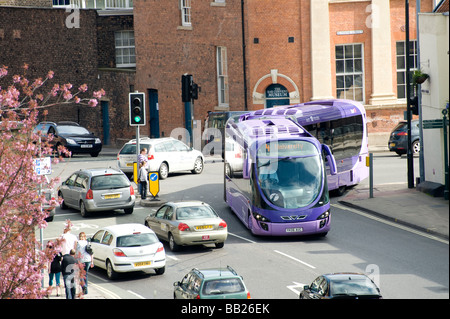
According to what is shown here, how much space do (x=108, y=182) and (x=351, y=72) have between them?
2138 cm

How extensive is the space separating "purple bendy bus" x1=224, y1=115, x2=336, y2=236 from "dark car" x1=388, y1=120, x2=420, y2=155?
1419cm

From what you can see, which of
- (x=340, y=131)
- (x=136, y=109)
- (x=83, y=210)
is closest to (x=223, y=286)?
(x=83, y=210)

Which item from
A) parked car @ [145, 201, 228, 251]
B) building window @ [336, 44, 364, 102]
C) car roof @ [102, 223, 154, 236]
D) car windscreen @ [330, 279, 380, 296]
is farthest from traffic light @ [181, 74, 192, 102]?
car windscreen @ [330, 279, 380, 296]

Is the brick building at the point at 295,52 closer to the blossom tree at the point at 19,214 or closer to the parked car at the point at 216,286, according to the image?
the parked car at the point at 216,286

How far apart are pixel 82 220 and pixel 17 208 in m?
12.6

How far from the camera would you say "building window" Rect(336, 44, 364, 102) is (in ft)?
138

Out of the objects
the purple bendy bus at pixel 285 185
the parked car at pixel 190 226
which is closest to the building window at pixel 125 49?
the purple bendy bus at pixel 285 185

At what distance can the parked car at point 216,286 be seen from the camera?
13656 millimetres

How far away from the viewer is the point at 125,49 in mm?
51594

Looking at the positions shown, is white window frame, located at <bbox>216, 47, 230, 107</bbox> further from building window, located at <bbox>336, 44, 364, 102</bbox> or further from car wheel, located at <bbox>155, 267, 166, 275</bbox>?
car wheel, located at <bbox>155, 267, 166, 275</bbox>

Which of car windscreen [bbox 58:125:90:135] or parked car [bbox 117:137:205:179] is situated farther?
car windscreen [bbox 58:125:90:135]

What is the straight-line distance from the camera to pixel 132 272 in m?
19.0

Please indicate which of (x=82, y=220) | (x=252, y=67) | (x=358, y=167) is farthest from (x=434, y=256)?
(x=252, y=67)
